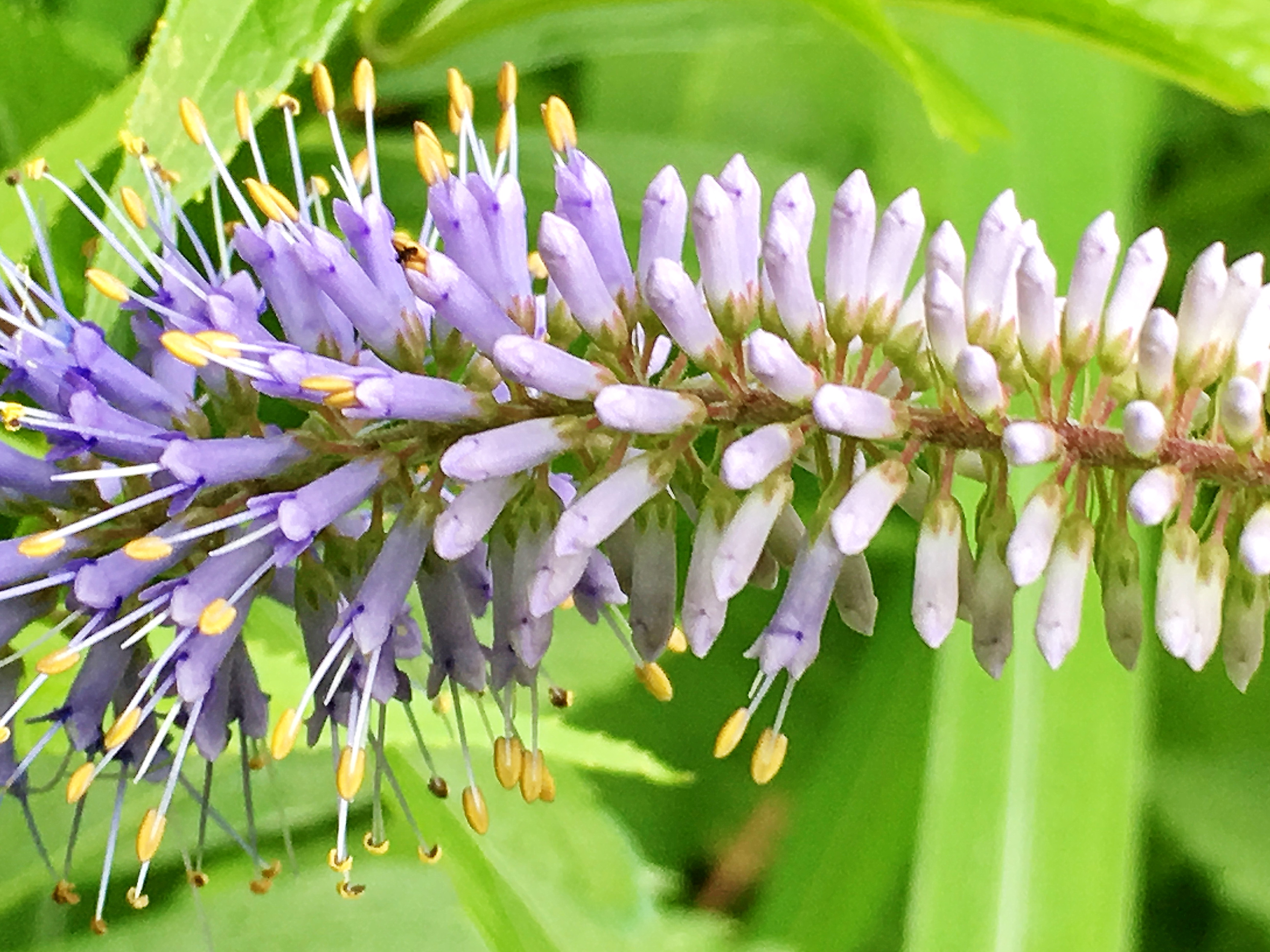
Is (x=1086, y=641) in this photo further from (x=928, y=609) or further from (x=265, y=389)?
(x=265, y=389)

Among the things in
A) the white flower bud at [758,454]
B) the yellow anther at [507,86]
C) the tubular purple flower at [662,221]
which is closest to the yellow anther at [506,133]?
the yellow anther at [507,86]

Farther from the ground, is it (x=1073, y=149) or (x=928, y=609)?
(x=1073, y=149)

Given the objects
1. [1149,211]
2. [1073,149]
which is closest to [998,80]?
[1073,149]

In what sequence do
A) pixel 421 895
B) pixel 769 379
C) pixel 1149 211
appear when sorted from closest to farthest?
pixel 769 379 → pixel 421 895 → pixel 1149 211

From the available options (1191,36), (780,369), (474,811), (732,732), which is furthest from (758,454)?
(1191,36)

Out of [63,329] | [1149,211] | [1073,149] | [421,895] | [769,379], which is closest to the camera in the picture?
[769,379]

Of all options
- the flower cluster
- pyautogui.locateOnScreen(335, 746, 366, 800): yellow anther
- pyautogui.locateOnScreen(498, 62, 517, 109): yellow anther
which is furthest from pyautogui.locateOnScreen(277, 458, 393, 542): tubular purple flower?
pyautogui.locateOnScreen(498, 62, 517, 109): yellow anther

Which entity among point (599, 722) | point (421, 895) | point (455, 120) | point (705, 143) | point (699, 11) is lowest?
point (421, 895)
